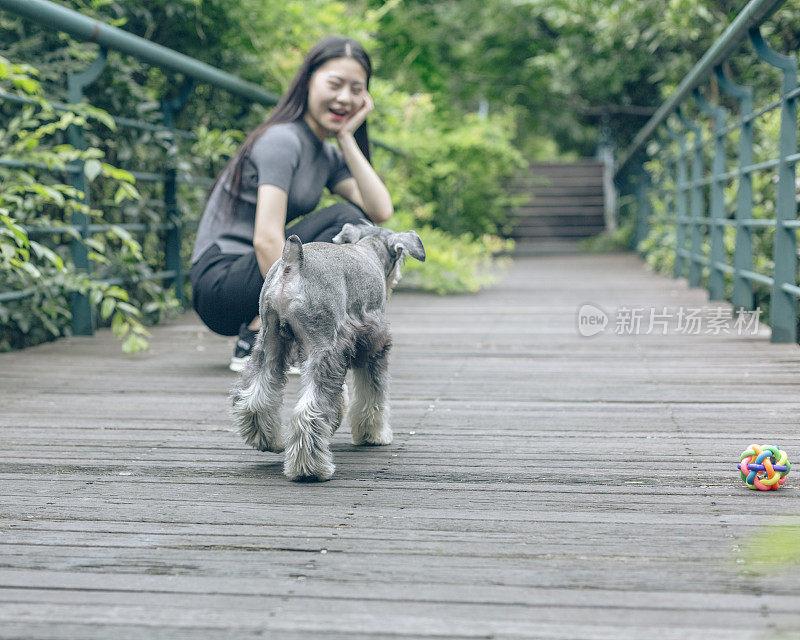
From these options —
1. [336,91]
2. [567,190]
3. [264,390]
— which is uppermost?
[336,91]

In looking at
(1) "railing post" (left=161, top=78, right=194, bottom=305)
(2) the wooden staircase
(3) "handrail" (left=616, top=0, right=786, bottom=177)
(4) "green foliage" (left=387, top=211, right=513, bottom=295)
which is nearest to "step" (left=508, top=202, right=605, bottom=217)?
(2) the wooden staircase

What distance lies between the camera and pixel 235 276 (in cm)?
422

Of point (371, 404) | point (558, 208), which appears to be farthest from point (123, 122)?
point (558, 208)

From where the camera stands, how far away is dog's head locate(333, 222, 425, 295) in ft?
10.3

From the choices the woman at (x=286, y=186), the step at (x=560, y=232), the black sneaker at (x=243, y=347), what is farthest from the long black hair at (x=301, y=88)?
the step at (x=560, y=232)

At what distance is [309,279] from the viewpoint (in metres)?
2.72

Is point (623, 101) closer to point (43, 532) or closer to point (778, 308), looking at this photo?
point (778, 308)

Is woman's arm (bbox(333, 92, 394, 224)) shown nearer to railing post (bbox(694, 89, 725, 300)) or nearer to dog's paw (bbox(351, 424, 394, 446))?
dog's paw (bbox(351, 424, 394, 446))

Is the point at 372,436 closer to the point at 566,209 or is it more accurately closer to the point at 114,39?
the point at 114,39

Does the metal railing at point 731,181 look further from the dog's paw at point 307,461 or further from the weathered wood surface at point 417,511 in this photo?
the dog's paw at point 307,461

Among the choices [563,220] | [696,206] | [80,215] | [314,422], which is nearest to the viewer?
[314,422]

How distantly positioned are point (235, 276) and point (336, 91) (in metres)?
0.93

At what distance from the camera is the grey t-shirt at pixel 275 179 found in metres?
3.97

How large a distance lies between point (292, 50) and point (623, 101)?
8871mm
